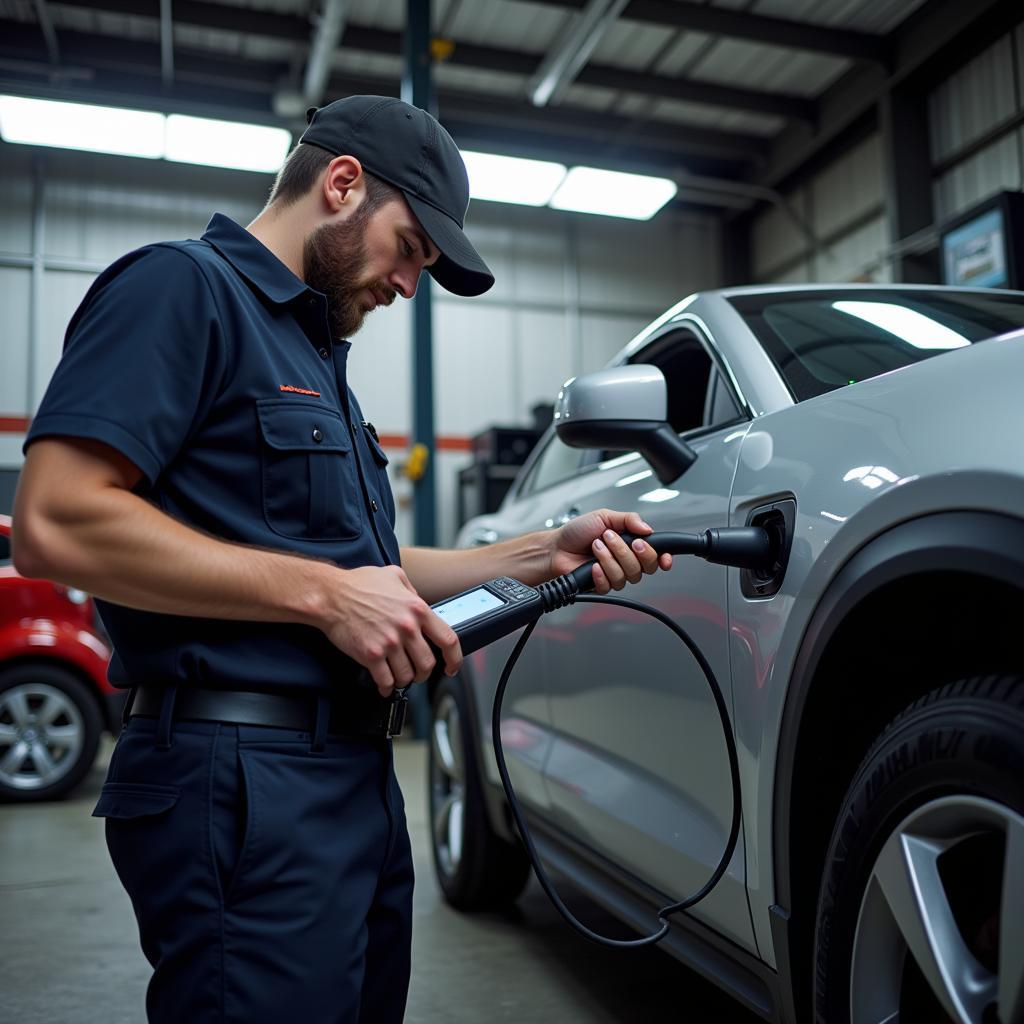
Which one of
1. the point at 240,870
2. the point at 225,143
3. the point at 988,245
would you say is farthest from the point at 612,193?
the point at 240,870

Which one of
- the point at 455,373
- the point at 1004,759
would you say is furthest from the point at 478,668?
the point at 455,373

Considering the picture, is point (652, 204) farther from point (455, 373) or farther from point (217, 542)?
point (217, 542)

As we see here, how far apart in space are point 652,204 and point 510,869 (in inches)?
307

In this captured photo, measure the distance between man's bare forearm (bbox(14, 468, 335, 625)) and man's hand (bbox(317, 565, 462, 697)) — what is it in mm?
23

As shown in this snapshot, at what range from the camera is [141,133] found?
8.20m

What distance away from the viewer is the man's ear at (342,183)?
1.29m

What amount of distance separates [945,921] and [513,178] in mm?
8368

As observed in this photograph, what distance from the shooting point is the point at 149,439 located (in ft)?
3.48

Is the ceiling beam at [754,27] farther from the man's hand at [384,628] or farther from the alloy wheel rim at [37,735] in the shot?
the man's hand at [384,628]

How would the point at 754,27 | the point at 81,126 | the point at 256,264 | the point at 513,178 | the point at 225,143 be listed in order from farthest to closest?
1. the point at 513,178
2. the point at 754,27
3. the point at 225,143
4. the point at 81,126
5. the point at 256,264

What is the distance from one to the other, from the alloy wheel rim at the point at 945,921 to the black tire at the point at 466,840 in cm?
181

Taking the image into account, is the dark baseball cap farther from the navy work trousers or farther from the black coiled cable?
the navy work trousers

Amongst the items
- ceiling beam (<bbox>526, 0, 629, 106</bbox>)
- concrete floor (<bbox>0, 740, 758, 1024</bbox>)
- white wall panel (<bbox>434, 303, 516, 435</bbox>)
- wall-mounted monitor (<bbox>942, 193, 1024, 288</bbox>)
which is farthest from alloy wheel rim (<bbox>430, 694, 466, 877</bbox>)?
white wall panel (<bbox>434, 303, 516, 435</bbox>)

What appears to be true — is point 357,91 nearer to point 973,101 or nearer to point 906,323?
point 973,101
